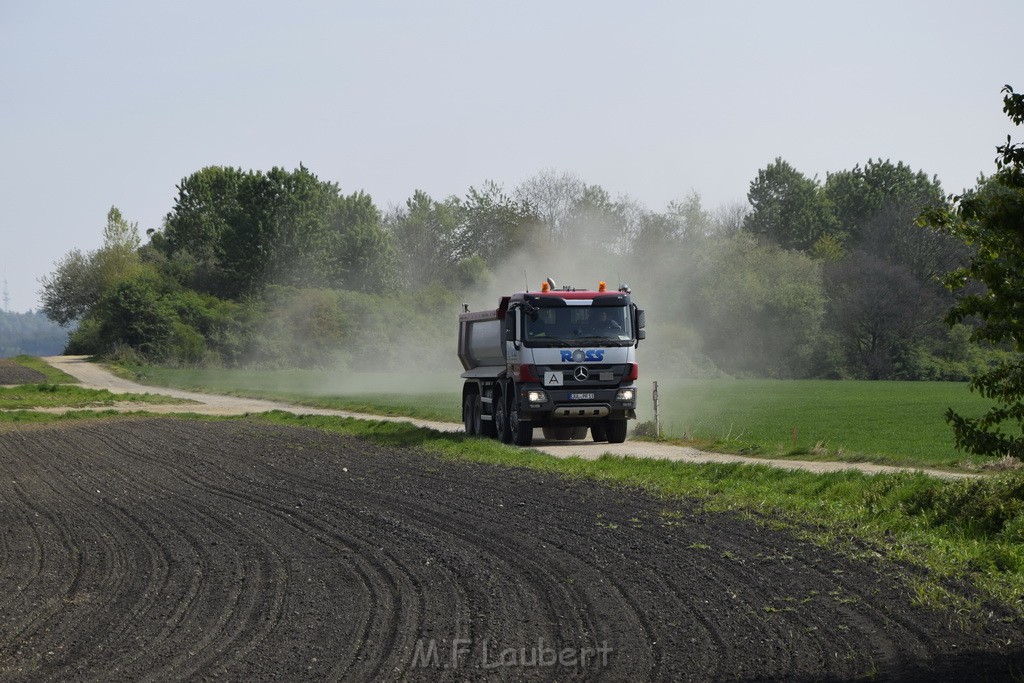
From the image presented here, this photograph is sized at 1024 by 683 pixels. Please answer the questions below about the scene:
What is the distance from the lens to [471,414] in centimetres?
2811

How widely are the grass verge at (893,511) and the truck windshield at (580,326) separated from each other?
4142 millimetres

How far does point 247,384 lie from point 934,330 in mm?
48190

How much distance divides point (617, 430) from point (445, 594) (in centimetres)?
1537

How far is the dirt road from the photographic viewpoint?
20000 mm

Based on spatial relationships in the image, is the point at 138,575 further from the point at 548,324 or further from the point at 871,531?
the point at 548,324

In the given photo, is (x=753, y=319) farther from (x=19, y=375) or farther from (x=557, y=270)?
(x=19, y=375)

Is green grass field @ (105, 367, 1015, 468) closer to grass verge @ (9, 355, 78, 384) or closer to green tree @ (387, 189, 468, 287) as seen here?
grass verge @ (9, 355, 78, 384)

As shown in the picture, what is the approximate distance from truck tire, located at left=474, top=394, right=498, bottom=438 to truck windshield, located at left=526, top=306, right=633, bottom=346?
130 inches

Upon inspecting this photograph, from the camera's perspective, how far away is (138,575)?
11.4m

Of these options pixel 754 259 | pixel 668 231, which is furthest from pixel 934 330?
pixel 668 231

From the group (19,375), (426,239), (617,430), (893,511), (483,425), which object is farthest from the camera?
(426,239)

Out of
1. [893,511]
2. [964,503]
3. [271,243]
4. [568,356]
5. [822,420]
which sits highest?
[271,243]

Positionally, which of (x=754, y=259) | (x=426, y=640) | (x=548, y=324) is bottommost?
(x=426, y=640)

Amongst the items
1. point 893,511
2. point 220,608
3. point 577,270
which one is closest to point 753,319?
point 577,270
